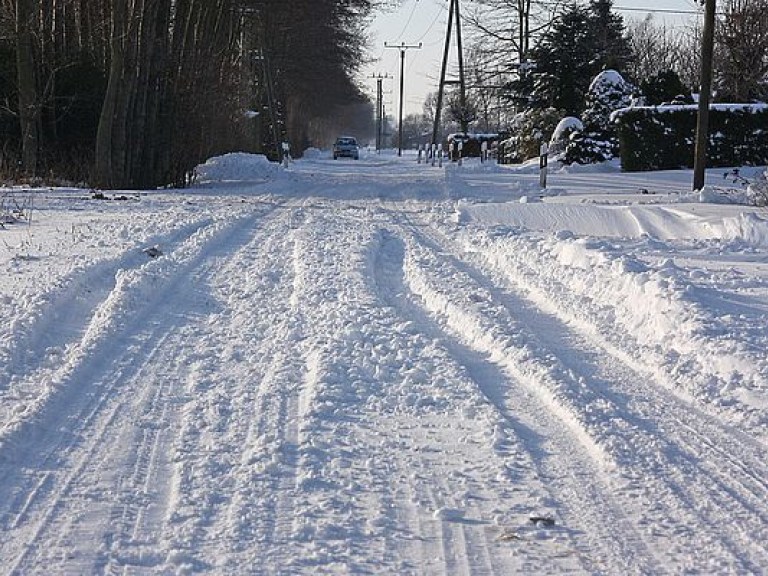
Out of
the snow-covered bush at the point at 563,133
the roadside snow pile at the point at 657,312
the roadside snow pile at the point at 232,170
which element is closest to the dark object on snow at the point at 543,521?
the roadside snow pile at the point at 657,312

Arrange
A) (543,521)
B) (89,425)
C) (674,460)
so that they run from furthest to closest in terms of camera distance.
→ (89,425) → (674,460) → (543,521)

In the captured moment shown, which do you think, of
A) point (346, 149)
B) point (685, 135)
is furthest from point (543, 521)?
point (346, 149)

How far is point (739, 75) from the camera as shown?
38.4 m

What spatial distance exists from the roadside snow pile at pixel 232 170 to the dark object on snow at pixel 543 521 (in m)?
28.1

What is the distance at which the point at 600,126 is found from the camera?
33.6 metres

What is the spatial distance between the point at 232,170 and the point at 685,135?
14.5 meters

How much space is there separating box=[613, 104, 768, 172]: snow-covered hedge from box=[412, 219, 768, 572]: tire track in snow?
22441 millimetres

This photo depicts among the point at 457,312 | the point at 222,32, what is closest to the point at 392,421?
the point at 457,312

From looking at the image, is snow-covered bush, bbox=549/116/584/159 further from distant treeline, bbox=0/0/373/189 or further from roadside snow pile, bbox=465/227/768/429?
roadside snow pile, bbox=465/227/768/429

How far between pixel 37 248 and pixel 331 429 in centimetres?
725

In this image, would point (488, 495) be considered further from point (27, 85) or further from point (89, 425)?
point (27, 85)

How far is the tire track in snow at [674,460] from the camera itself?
12.5 ft

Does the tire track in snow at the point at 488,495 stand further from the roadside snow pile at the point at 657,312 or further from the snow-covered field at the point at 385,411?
the roadside snow pile at the point at 657,312

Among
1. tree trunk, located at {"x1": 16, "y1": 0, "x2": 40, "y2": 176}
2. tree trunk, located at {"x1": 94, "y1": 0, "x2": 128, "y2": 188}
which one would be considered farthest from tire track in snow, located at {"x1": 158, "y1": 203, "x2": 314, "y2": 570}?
tree trunk, located at {"x1": 16, "y1": 0, "x2": 40, "y2": 176}
